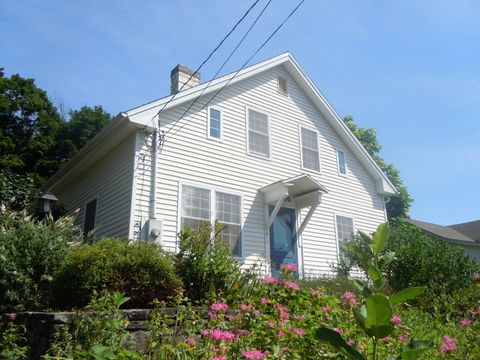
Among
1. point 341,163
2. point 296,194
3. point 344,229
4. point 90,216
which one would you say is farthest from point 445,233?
point 90,216

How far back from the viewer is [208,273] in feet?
17.8

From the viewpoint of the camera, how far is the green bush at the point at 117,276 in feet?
15.6

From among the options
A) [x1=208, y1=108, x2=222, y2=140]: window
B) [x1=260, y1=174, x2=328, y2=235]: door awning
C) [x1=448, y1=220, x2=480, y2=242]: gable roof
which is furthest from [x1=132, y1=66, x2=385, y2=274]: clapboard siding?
[x1=448, y1=220, x2=480, y2=242]: gable roof

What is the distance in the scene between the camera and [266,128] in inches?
475

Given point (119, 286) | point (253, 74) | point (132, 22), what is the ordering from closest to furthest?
point (119, 286)
point (132, 22)
point (253, 74)

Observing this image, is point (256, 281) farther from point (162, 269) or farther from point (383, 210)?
point (383, 210)

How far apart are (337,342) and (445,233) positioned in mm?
31585

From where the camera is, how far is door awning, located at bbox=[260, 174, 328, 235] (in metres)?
10.4

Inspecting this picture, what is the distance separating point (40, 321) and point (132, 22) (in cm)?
474

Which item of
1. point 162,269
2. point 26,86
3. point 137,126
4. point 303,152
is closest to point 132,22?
point 137,126

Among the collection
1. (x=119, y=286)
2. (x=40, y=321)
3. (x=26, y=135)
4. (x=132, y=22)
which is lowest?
(x=40, y=321)

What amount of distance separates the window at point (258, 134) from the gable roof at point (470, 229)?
24.5 metres

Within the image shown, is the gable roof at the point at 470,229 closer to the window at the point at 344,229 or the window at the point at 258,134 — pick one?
the window at the point at 344,229

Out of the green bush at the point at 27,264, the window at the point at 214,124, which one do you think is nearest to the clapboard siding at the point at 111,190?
the window at the point at 214,124
